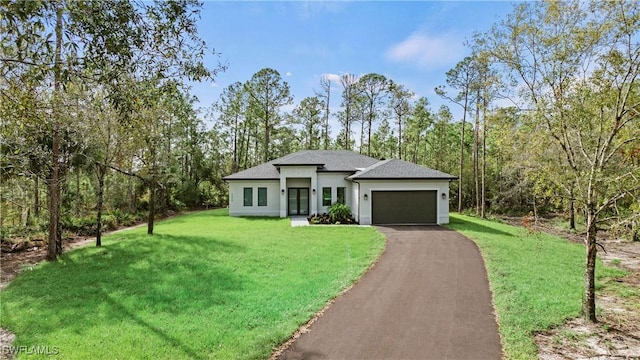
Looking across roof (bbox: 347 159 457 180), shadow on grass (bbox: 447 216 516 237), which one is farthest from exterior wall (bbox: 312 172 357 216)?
shadow on grass (bbox: 447 216 516 237)

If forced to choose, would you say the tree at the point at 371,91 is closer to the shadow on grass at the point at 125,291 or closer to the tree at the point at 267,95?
the tree at the point at 267,95

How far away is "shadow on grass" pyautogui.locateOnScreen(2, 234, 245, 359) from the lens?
6.36 metres

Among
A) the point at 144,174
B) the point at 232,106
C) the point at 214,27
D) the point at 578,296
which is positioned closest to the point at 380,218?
the point at 578,296

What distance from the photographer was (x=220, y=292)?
805cm

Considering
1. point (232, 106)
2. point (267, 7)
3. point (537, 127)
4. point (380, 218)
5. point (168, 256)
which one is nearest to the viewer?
point (537, 127)

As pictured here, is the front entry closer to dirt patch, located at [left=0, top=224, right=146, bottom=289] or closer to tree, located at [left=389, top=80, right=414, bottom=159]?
dirt patch, located at [left=0, top=224, right=146, bottom=289]

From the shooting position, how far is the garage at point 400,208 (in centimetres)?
1856

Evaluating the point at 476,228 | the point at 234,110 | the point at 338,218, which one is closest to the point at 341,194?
the point at 338,218

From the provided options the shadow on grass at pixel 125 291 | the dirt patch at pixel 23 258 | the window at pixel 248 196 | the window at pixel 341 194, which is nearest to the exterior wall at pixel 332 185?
the window at pixel 341 194

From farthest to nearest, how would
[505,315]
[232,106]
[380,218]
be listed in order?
1. [232,106]
2. [380,218]
3. [505,315]

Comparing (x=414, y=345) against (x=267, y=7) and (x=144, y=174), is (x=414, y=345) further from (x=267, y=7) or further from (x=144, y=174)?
(x=144, y=174)

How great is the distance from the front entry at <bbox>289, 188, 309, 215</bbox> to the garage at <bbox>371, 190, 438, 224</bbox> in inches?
227

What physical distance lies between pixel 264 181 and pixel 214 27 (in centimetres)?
1745

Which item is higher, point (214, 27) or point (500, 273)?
point (214, 27)
